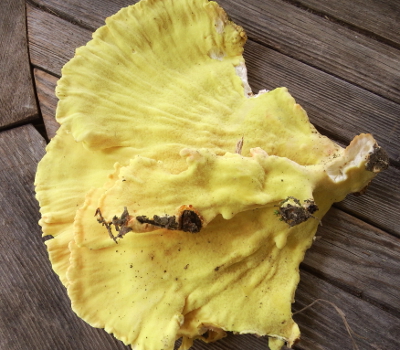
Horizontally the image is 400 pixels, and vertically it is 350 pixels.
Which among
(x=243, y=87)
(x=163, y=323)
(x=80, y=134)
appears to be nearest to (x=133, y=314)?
(x=163, y=323)

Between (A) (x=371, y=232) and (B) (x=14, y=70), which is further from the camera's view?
(B) (x=14, y=70)

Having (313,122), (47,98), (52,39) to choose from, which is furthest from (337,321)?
(52,39)

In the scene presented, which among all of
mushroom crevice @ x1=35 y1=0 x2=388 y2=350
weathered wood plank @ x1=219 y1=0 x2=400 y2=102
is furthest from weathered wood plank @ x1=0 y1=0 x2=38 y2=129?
weathered wood plank @ x1=219 y1=0 x2=400 y2=102

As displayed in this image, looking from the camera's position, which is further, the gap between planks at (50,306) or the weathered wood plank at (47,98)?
the weathered wood plank at (47,98)

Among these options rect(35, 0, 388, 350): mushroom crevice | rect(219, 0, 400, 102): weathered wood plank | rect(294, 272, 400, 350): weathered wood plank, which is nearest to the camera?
rect(35, 0, 388, 350): mushroom crevice

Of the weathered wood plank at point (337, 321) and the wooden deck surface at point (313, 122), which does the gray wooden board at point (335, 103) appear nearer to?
the wooden deck surface at point (313, 122)

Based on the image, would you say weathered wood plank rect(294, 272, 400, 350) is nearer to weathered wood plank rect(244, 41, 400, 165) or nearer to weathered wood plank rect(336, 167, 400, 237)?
weathered wood plank rect(336, 167, 400, 237)

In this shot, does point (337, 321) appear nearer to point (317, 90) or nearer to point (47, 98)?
point (317, 90)

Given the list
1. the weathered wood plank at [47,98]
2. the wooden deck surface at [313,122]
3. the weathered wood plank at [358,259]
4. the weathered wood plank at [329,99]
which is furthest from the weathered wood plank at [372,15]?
the weathered wood plank at [47,98]
